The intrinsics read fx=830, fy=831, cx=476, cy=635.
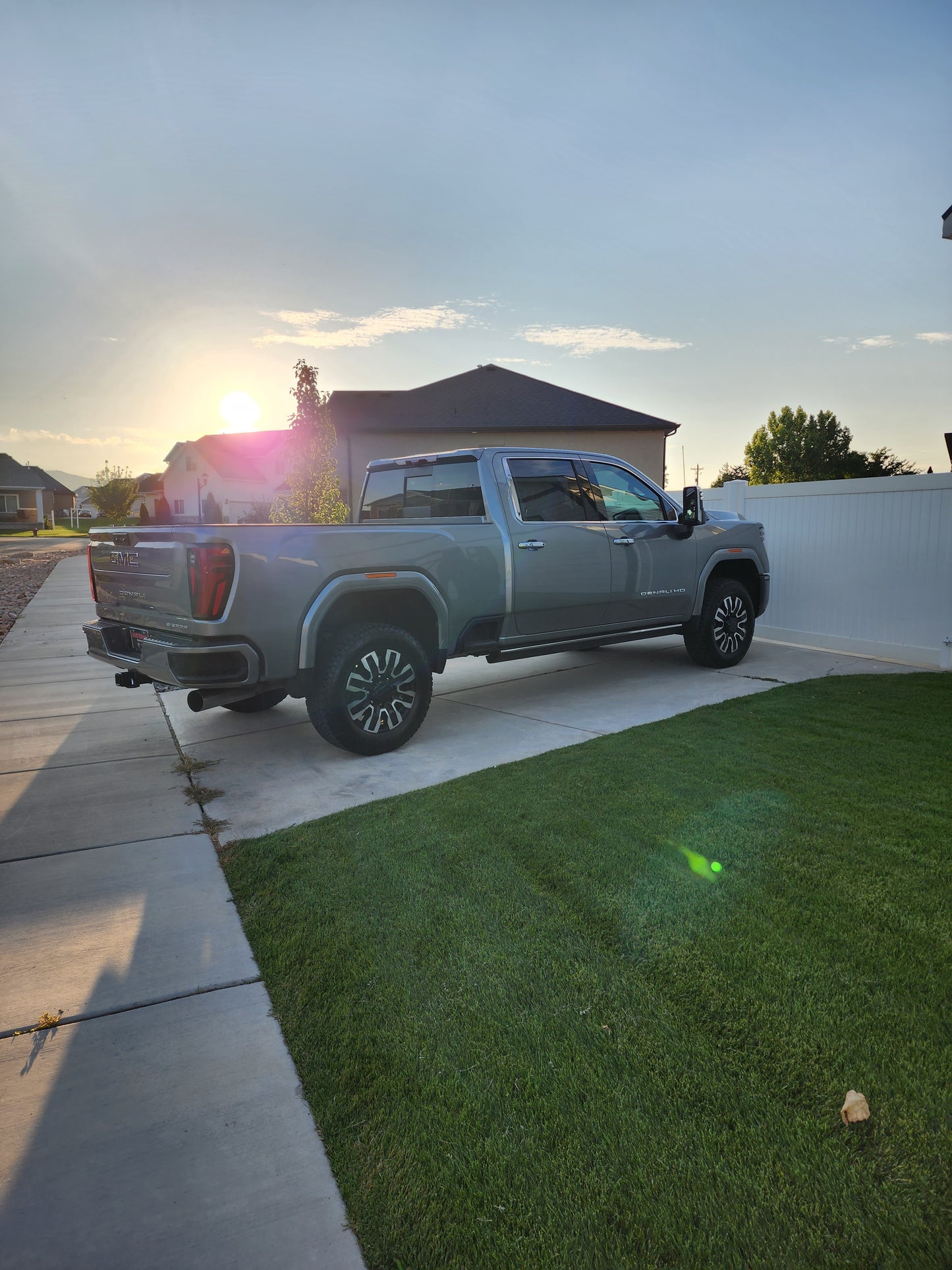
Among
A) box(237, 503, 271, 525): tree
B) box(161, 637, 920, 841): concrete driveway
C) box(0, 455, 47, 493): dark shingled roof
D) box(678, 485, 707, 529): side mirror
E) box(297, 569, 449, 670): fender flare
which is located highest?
box(0, 455, 47, 493): dark shingled roof

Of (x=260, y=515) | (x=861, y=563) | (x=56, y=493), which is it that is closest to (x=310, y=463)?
(x=260, y=515)

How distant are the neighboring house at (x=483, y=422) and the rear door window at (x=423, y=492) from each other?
2099 cm

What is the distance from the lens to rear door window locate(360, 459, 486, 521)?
6.71 meters

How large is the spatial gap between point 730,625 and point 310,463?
69.2 feet

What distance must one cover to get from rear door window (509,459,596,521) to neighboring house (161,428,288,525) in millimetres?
44992

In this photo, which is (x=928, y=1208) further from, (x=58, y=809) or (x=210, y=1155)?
(x=58, y=809)

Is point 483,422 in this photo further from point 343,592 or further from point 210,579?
point 210,579

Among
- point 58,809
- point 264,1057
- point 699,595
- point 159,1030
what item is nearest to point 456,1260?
point 264,1057

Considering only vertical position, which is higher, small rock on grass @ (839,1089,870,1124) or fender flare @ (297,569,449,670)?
fender flare @ (297,569,449,670)

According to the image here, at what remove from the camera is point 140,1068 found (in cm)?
265

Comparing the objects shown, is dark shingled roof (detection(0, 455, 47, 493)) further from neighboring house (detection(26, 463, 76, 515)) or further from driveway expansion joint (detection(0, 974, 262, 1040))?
driveway expansion joint (detection(0, 974, 262, 1040))

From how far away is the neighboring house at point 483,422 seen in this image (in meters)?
28.3

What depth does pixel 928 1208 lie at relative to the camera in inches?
77.8

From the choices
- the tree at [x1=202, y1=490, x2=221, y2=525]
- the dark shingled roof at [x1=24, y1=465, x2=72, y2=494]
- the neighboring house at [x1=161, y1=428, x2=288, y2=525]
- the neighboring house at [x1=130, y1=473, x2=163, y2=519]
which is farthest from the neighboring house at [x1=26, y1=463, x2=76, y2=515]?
the tree at [x1=202, y1=490, x2=221, y2=525]
